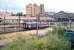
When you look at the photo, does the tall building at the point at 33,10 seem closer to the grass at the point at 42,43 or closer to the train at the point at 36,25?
the train at the point at 36,25

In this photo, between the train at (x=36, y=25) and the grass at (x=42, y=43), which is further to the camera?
the train at (x=36, y=25)

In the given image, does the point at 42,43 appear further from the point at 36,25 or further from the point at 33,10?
the point at 33,10

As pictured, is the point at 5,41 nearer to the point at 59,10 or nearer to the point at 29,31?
the point at 29,31

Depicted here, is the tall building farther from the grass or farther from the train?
the grass

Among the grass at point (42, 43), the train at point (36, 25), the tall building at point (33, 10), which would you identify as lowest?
the grass at point (42, 43)

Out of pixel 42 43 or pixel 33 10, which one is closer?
pixel 42 43

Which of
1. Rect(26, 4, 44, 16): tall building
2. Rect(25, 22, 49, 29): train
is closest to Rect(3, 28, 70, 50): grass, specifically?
Rect(25, 22, 49, 29): train

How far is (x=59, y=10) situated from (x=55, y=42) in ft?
2.25

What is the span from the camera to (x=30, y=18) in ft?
14.2

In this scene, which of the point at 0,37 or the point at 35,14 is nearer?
the point at 0,37

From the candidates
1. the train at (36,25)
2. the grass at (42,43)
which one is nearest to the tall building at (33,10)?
the train at (36,25)

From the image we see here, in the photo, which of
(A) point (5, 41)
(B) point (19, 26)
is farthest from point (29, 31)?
(A) point (5, 41)

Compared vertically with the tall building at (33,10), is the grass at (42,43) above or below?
below

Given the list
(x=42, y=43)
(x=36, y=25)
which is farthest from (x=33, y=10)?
(x=42, y=43)
